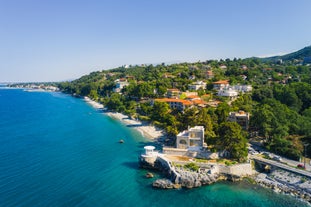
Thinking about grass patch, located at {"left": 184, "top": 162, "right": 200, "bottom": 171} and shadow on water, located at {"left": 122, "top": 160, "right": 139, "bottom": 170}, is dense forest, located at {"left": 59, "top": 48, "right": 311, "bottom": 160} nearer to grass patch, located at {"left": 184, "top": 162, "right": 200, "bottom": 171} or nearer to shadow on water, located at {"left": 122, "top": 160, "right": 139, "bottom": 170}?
grass patch, located at {"left": 184, "top": 162, "right": 200, "bottom": 171}

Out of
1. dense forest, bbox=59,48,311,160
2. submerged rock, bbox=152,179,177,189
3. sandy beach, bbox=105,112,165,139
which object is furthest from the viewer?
sandy beach, bbox=105,112,165,139

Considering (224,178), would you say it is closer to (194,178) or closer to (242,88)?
(194,178)

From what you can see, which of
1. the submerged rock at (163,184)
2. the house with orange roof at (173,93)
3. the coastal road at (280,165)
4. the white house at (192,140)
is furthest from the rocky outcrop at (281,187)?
the house with orange roof at (173,93)

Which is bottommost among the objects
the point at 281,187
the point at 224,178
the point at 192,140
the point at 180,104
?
the point at 281,187

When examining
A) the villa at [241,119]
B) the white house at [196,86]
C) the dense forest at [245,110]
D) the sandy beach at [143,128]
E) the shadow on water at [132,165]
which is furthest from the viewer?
the white house at [196,86]

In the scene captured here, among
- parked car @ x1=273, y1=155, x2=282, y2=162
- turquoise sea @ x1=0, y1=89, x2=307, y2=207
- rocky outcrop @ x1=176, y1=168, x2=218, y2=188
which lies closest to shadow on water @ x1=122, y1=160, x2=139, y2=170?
turquoise sea @ x1=0, y1=89, x2=307, y2=207

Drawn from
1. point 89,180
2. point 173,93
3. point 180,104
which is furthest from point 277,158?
point 173,93

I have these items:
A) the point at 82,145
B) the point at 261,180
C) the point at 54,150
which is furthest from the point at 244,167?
the point at 54,150

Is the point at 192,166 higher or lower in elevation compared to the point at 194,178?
higher

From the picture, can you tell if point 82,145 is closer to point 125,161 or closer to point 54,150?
point 54,150

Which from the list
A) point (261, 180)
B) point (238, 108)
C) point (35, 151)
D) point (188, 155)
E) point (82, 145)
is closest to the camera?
point (261, 180)

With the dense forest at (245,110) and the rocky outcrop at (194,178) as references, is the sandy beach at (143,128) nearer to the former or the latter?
the dense forest at (245,110)
